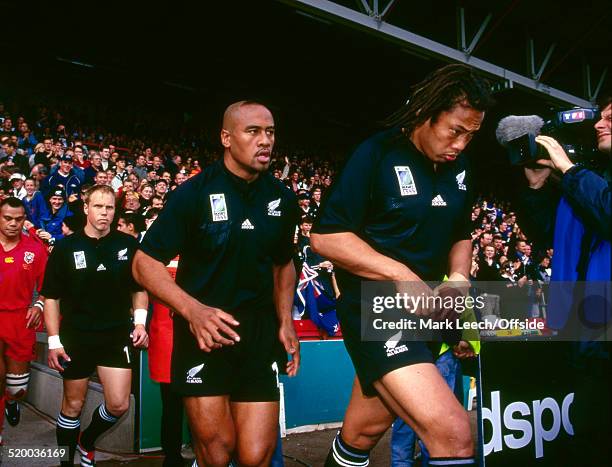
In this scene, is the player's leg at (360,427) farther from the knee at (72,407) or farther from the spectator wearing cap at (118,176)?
the spectator wearing cap at (118,176)

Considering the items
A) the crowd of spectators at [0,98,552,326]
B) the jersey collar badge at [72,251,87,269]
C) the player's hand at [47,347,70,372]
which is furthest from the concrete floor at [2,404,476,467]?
the crowd of spectators at [0,98,552,326]

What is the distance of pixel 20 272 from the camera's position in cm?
575

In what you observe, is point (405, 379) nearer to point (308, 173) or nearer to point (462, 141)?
point (462, 141)

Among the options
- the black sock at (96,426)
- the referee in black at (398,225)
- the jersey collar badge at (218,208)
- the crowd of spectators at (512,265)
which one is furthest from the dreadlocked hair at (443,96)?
the crowd of spectators at (512,265)

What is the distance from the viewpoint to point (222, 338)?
2480 millimetres

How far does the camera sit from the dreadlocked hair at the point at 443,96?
2.51 meters

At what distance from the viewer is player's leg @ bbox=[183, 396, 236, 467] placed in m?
2.80

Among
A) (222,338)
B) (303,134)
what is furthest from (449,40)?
(222,338)

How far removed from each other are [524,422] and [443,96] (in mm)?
2177

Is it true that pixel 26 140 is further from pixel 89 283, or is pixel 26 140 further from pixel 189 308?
pixel 189 308

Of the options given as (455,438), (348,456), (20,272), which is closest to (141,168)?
(20,272)

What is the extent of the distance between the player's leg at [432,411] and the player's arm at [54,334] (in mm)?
3141

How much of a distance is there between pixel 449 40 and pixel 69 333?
16140 mm

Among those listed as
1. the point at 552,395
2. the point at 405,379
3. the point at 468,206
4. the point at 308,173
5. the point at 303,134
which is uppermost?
the point at 303,134
